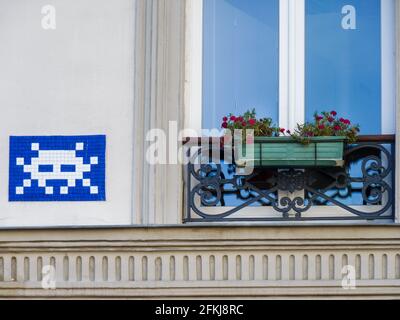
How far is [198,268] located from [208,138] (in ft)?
3.31

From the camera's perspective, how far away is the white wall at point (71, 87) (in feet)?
39.4

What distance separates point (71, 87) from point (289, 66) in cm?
171

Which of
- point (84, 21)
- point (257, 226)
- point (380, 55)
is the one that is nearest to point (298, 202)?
point (257, 226)

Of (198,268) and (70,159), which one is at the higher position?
(70,159)

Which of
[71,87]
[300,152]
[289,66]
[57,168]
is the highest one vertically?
[289,66]

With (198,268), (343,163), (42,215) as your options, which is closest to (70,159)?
(42,215)

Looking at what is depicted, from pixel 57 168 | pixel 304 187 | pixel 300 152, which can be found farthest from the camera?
pixel 57 168

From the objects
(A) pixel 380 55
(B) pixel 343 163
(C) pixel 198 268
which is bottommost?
(C) pixel 198 268

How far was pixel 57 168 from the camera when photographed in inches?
476

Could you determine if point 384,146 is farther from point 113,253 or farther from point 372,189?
point 113,253

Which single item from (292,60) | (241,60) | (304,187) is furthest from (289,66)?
(304,187)

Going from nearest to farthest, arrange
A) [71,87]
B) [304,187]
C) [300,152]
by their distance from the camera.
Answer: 1. [300,152]
2. [304,187]
3. [71,87]

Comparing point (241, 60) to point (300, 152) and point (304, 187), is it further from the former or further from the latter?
point (304, 187)

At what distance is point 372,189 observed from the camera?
11781mm
